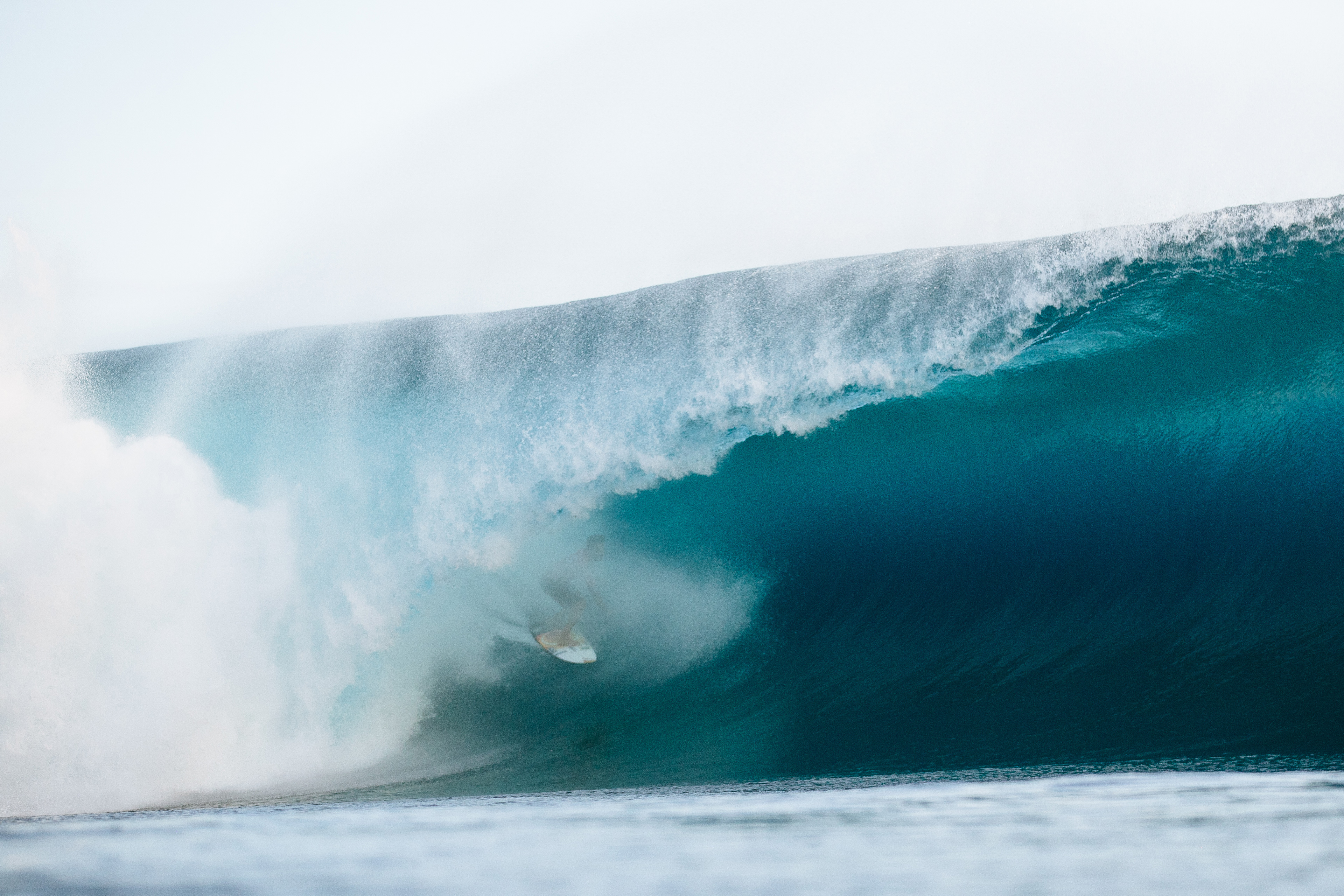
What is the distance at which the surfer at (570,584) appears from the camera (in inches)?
176

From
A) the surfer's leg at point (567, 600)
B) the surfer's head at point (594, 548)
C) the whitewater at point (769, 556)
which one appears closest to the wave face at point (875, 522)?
the whitewater at point (769, 556)

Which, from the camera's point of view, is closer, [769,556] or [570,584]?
[570,584]

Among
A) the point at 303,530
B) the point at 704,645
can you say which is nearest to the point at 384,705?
the point at 303,530

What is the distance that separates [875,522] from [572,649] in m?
2.23

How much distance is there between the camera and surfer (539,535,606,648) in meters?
4.46

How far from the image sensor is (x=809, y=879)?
1013 millimetres

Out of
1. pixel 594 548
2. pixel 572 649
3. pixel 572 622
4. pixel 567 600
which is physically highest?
pixel 594 548

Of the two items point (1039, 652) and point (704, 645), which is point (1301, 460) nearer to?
point (1039, 652)

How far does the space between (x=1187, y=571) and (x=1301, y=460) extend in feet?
3.90

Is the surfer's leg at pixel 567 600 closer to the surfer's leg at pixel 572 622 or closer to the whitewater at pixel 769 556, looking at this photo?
the surfer's leg at pixel 572 622

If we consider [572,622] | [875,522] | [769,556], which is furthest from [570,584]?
[875,522]

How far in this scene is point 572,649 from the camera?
174 inches

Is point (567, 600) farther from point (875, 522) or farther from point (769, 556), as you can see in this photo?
point (875, 522)

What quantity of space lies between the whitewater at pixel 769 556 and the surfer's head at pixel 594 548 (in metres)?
0.36
